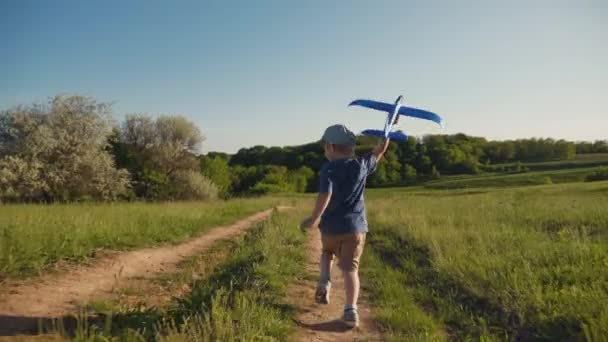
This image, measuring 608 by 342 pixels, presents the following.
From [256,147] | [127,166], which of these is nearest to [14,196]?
A: [127,166]

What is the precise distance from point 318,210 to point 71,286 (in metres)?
4.28

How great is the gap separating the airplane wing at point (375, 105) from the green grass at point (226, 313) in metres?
2.80

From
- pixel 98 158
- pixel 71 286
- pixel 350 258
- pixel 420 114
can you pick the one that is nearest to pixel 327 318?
pixel 350 258

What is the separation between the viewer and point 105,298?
6082 mm

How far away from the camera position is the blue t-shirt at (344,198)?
4949 mm

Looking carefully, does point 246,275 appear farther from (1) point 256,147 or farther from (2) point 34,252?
(1) point 256,147

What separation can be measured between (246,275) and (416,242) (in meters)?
5.32

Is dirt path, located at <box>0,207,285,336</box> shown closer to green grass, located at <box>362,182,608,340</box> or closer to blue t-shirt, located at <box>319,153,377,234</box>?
blue t-shirt, located at <box>319,153,377,234</box>

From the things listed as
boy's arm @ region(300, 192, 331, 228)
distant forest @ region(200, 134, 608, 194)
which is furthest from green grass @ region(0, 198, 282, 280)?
distant forest @ region(200, 134, 608, 194)

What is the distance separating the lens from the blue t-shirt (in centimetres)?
495

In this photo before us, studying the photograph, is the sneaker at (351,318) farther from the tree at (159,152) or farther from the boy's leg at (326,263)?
the tree at (159,152)

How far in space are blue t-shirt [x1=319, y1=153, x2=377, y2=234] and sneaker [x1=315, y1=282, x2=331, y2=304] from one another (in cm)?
88

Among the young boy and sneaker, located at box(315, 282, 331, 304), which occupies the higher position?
the young boy

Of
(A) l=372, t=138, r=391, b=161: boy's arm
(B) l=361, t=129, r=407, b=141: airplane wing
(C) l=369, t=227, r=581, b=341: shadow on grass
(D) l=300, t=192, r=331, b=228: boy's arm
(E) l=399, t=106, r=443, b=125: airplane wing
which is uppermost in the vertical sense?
(E) l=399, t=106, r=443, b=125: airplane wing
